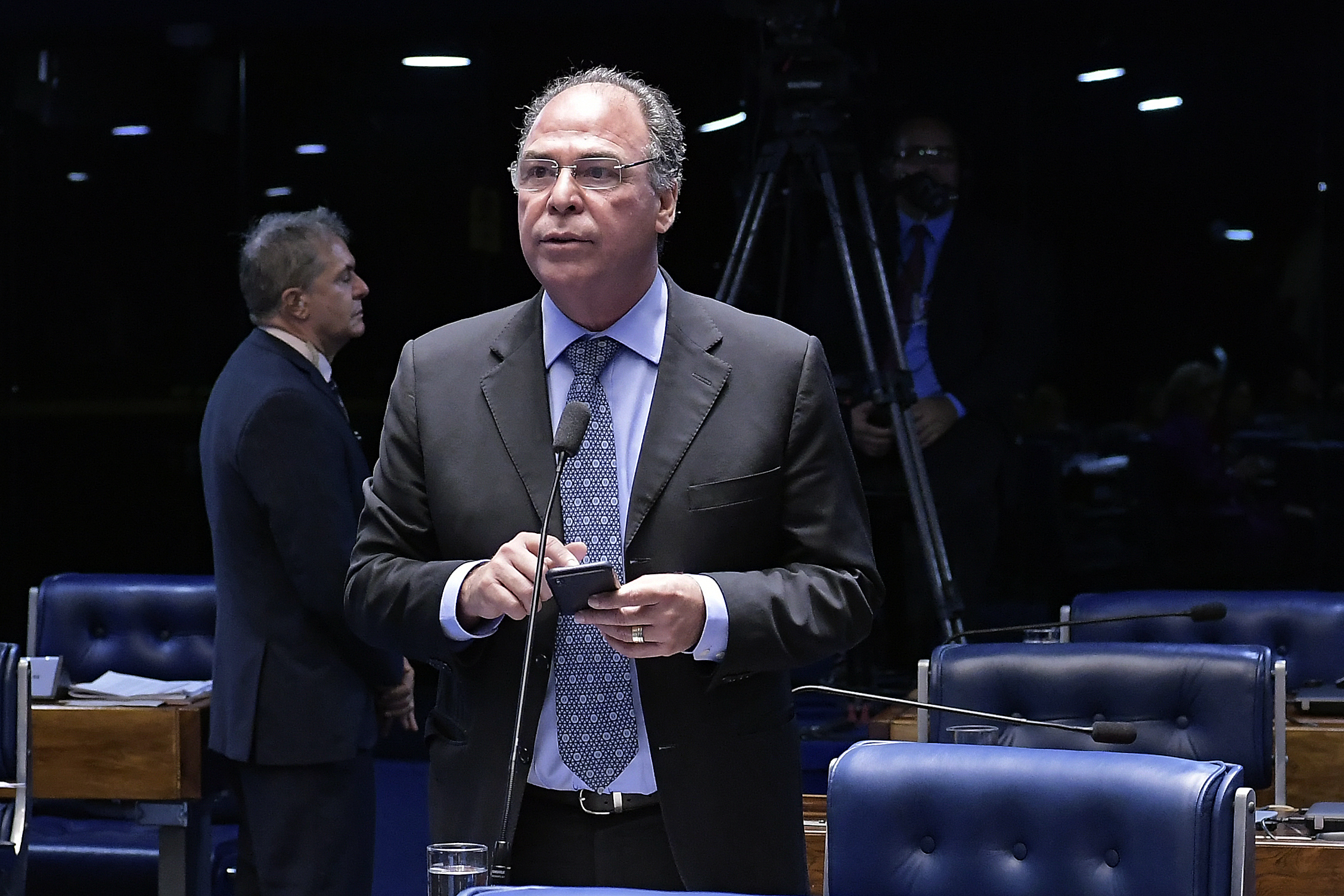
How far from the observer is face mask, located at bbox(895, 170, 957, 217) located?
225 inches

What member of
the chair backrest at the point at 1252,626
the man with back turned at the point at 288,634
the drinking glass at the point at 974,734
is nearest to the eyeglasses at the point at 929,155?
the chair backrest at the point at 1252,626

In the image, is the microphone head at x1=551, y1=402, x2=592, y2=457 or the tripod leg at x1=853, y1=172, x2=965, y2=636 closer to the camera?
the microphone head at x1=551, y1=402, x2=592, y2=457

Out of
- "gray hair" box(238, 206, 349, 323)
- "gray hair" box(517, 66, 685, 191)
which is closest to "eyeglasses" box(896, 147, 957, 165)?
"gray hair" box(238, 206, 349, 323)

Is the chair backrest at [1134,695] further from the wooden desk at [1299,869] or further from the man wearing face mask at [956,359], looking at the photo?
the man wearing face mask at [956,359]

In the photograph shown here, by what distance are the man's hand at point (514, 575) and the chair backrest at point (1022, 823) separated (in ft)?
1.69

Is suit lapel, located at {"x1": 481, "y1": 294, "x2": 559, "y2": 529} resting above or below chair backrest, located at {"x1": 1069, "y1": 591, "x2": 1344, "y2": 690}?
above

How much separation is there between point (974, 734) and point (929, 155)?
3149mm

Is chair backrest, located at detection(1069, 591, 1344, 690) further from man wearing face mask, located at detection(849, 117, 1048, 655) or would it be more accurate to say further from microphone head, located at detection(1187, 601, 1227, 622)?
man wearing face mask, located at detection(849, 117, 1048, 655)

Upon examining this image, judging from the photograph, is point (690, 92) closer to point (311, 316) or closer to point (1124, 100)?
point (1124, 100)

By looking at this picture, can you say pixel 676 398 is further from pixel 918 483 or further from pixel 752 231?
pixel 918 483

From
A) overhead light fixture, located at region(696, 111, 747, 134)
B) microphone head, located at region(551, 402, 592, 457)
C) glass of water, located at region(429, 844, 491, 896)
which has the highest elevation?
overhead light fixture, located at region(696, 111, 747, 134)

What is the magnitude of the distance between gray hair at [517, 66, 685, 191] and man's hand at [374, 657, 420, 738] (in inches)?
80.1

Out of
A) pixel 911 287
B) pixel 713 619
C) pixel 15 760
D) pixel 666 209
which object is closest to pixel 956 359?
pixel 911 287

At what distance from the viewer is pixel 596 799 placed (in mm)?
1746
